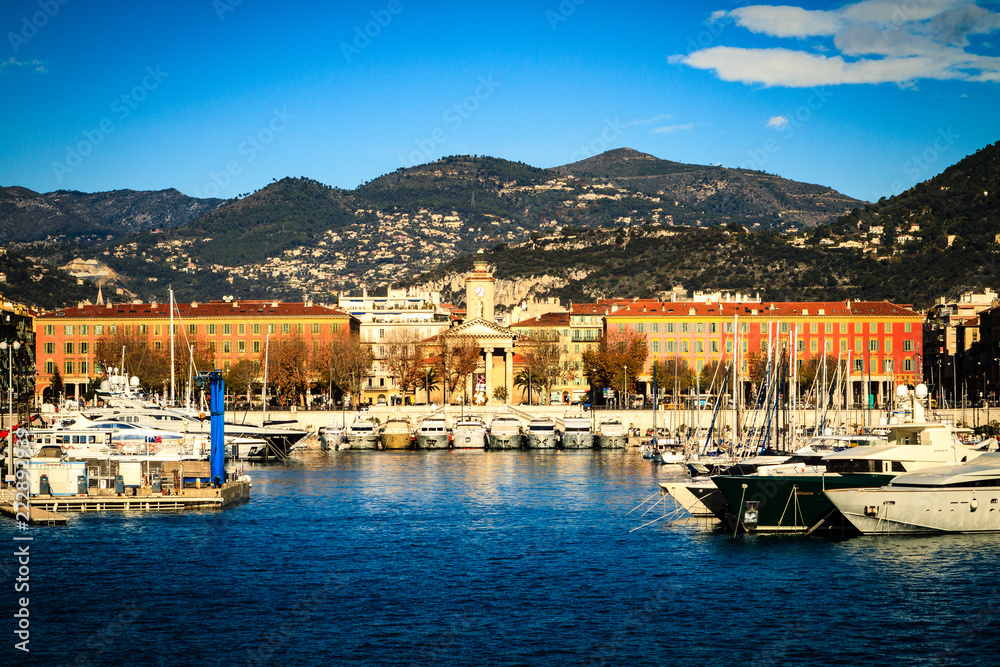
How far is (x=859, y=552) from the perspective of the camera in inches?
1639

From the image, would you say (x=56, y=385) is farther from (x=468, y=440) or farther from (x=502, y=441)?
(x=502, y=441)

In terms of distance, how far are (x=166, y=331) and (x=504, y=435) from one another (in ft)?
168

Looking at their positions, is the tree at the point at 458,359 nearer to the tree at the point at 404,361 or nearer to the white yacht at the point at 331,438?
the tree at the point at 404,361

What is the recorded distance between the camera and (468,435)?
321 feet

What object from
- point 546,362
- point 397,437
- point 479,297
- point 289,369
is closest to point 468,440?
point 397,437

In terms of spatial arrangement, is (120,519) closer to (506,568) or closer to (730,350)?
(506,568)

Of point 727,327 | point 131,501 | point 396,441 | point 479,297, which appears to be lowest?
point 396,441

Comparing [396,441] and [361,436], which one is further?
[361,436]

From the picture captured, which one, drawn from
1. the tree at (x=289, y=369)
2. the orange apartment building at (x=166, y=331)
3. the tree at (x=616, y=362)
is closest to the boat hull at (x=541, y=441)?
the tree at (x=616, y=362)

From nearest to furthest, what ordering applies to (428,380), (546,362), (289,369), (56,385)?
(289,369), (56,385), (428,380), (546,362)

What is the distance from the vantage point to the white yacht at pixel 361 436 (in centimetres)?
9794

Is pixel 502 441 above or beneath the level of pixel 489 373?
beneath

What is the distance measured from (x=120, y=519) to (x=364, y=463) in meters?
33.5

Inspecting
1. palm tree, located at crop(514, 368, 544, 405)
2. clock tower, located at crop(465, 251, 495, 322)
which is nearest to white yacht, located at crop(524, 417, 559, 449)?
palm tree, located at crop(514, 368, 544, 405)
